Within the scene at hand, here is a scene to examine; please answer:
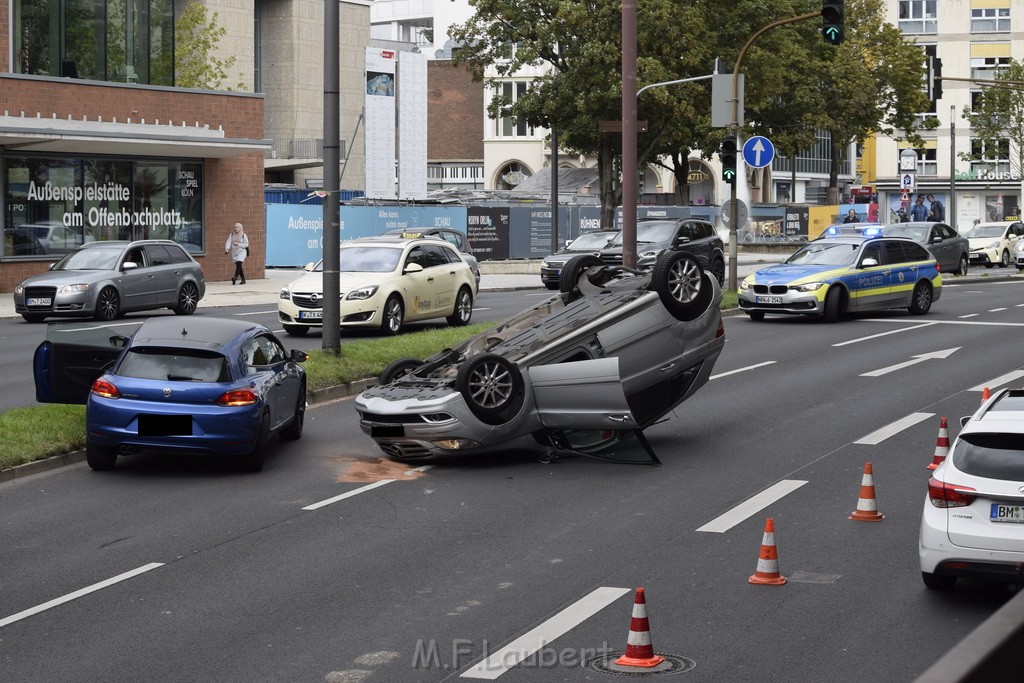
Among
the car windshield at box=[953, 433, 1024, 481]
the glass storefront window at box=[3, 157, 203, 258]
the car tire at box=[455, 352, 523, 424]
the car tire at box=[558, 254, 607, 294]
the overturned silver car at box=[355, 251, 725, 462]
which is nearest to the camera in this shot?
the car windshield at box=[953, 433, 1024, 481]

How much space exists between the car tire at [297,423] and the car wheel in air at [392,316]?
917 centimetres

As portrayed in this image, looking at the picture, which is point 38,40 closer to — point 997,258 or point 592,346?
point 592,346

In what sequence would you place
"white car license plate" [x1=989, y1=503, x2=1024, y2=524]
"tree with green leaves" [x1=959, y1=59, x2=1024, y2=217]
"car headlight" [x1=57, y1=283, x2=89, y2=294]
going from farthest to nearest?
1. "tree with green leaves" [x1=959, y1=59, x2=1024, y2=217]
2. "car headlight" [x1=57, y1=283, x2=89, y2=294]
3. "white car license plate" [x1=989, y1=503, x2=1024, y2=524]

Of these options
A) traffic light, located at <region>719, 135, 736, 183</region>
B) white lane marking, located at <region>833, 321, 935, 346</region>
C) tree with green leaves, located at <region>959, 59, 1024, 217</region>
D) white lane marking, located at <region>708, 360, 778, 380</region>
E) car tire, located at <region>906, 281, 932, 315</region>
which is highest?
tree with green leaves, located at <region>959, 59, 1024, 217</region>

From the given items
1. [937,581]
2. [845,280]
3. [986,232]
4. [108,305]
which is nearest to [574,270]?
[937,581]

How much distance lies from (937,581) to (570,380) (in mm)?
5089

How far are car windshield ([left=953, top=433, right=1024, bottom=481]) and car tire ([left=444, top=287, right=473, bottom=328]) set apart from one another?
1815 centimetres

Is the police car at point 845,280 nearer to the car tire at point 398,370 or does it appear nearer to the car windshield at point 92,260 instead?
the car windshield at point 92,260

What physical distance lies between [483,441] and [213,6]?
6164 centimetres

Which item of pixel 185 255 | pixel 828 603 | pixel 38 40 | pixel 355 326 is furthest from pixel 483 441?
pixel 38 40

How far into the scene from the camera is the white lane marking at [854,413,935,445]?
575 inches

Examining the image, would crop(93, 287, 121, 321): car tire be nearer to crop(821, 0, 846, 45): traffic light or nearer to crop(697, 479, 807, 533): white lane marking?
crop(821, 0, 846, 45): traffic light

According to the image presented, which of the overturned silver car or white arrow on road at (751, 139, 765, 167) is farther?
white arrow on road at (751, 139, 765, 167)

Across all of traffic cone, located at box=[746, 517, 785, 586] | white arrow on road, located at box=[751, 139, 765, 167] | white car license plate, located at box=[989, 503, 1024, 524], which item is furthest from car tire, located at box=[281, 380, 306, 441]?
white arrow on road, located at box=[751, 139, 765, 167]
